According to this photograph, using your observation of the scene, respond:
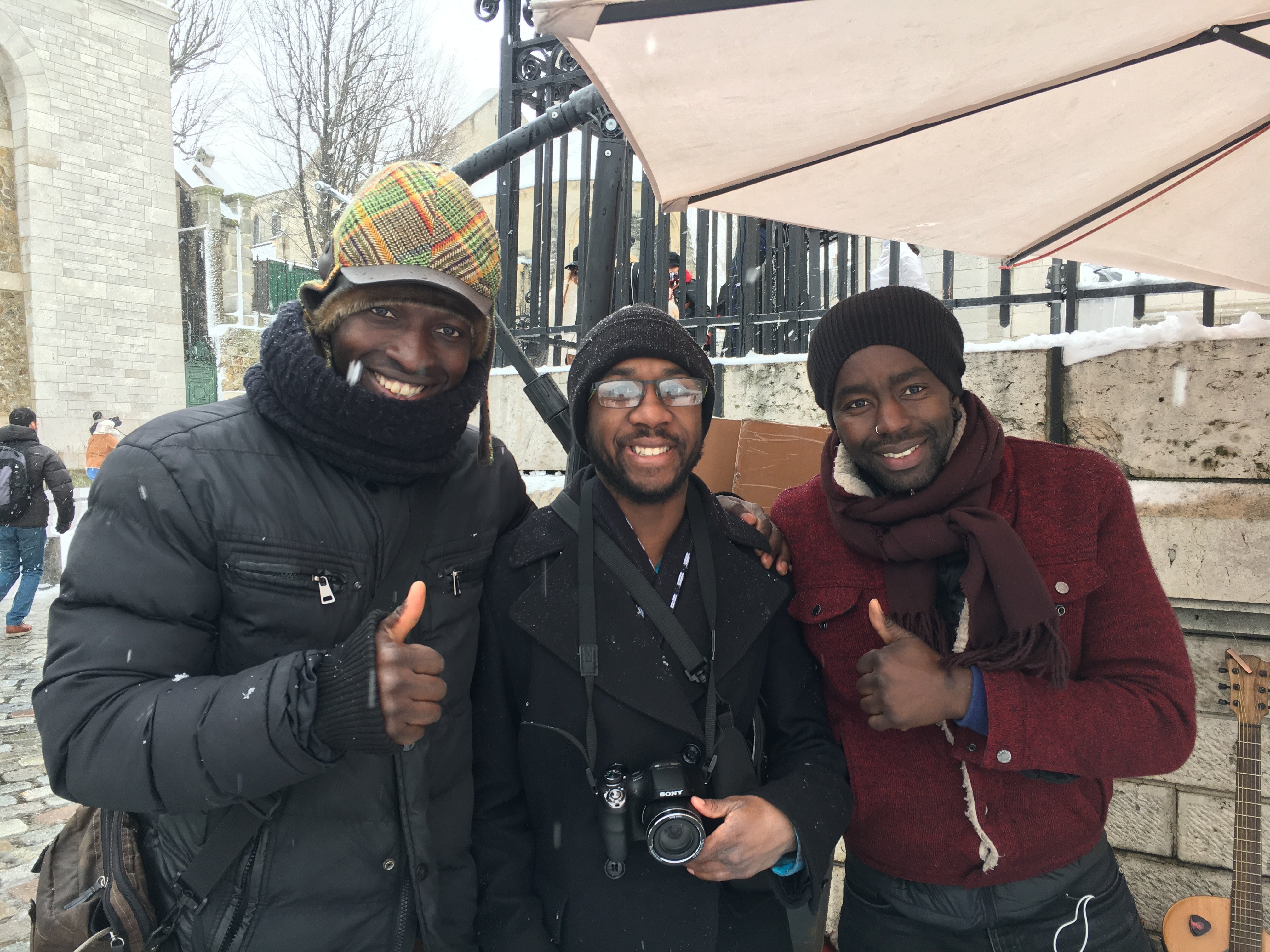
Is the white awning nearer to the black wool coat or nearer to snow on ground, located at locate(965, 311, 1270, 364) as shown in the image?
snow on ground, located at locate(965, 311, 1270, 364)

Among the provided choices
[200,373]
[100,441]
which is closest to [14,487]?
[100,441]

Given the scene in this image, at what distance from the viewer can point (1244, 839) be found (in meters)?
2.84

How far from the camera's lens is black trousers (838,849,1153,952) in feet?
6.26

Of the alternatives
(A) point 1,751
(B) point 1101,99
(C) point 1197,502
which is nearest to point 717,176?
(B) point 1101,99

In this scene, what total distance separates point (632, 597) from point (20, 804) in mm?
4843

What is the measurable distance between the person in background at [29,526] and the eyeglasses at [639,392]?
29.6 ft

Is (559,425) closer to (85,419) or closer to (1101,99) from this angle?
(1101,99)

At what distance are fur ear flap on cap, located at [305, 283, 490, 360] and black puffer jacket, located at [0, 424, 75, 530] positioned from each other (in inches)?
343

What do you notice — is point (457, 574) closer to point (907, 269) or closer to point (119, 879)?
point (119, 879)

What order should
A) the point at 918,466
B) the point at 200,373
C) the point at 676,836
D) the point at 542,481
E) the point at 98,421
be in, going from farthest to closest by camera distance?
the point at 200,373
the point at 98,421
the point at 542,481
the point at 918,466
the point at 676,836

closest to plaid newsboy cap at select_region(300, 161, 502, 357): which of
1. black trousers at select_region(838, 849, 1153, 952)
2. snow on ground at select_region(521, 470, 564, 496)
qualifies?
black trousers at select_region(838, 849, 1153, 952)

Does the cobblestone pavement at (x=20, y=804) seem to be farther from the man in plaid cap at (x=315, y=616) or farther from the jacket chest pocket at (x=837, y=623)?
the jacket chest pocket at (x=837, y=623)

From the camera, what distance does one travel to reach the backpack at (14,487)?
830 centimetres

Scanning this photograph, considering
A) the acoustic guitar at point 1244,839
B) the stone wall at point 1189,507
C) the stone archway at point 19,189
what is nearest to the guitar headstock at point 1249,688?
the acoustic guitar at point 1244,839
